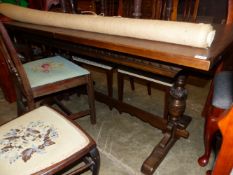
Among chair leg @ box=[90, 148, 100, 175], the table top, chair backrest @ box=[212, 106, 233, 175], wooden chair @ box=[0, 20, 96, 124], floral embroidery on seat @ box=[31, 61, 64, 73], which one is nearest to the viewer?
chair backrest @ box=[212, 106, 233, 175]

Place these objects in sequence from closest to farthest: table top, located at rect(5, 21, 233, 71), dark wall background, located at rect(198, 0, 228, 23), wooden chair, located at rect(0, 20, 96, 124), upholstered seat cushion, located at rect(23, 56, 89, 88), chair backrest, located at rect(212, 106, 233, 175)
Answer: chair backrest, located at rect(212, 106, 233, 175), table top, located at rect(5, 21, 233, 71), wooden chair, located at rect(0, 20, 96, 124), upholstered seat cushion, located at rect(23, 56, 89, 88), dark wall background, located at rect(198, 0, 228, 23)

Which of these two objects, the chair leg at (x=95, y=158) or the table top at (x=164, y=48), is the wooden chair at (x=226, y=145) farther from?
the chair leg at (x=95, y=158)

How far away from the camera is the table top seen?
0.66 metres

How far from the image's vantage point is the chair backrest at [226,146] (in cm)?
55

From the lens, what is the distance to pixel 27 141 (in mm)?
827

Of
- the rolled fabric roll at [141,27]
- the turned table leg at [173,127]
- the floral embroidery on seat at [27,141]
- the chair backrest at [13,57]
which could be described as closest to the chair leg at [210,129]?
the turned table leg at [173,127]

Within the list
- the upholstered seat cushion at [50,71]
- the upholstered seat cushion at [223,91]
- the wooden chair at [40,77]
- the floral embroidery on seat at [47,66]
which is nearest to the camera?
the upholstered seat cushion at [223,91]

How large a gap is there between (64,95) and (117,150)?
937 millimetres

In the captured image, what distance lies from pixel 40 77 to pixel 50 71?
12 cm

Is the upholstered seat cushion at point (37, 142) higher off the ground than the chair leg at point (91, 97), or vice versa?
the upholstered seat cushion at point (37, 142)

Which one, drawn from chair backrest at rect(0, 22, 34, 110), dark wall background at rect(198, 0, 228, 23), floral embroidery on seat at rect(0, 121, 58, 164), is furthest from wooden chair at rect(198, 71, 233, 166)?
dark wall background at rect(198, 0, 228, 23)

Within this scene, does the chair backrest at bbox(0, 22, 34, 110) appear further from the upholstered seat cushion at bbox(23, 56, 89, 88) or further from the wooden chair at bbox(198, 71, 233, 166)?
the wooden chair at bbox(198, 71, 233, 166)

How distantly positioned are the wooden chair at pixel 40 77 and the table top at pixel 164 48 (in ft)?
1.07

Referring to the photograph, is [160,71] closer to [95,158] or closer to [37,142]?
[95,158]
